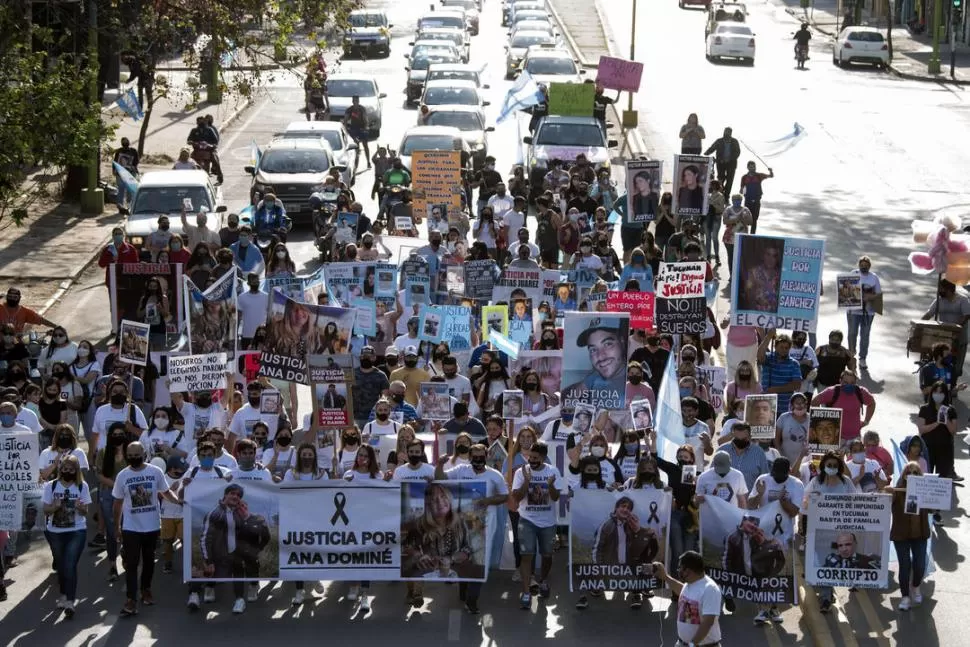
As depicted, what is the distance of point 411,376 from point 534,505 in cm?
356

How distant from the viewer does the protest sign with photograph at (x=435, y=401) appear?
1600cm

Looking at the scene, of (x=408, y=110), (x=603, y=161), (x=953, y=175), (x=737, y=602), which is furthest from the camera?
(x=408, y=110)

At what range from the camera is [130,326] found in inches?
675

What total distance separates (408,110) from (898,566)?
33274mm

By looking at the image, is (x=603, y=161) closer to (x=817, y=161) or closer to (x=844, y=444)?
(x=817, y=161)

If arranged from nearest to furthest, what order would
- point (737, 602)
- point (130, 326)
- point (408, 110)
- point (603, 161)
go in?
point (737, 602) → point (130, 326) → point (603, 161) → point (408, 110)

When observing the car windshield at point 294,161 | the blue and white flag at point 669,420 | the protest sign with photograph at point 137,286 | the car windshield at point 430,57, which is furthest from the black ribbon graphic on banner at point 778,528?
the car windshield at point 430,57

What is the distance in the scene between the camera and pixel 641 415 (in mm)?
15562

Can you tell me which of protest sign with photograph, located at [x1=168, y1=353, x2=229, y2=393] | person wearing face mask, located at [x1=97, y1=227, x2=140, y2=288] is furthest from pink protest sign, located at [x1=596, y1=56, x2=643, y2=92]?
protest sign with photograph, located at [x1=168, y1=353, x2=229, y2=393]

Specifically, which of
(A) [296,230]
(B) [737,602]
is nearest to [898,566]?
(B) [737,602]

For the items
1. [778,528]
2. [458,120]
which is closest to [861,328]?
[778,528]

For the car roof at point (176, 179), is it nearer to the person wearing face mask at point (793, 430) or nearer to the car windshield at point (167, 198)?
the car windshield at point (167, 198)

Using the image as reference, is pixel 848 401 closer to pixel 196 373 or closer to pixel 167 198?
pixel 196 373

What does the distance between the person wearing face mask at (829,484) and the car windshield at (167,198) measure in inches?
622
